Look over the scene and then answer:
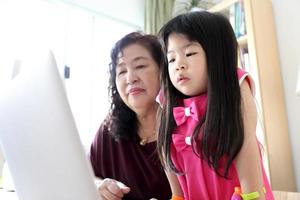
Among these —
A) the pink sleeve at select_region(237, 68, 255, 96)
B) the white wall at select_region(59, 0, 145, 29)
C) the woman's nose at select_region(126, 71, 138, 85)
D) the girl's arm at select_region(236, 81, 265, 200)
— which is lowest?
the girl's arm at select_region(236, 81, 265, 200)

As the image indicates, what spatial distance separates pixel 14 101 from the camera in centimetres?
38

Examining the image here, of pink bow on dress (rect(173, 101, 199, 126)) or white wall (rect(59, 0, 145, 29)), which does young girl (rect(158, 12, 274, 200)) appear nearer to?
pink bow on dress (rect(173, 101, 199, 126))

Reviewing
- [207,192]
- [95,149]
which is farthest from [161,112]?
[95,149]

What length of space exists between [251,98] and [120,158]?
0.57 metres

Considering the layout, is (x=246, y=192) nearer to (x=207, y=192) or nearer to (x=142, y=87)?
(x=207, y=192)

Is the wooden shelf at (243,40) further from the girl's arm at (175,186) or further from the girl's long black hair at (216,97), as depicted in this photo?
the girl's arm at (175,186)

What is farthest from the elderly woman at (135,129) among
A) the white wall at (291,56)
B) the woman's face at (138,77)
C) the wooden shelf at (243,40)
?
the white wall at (291,56)

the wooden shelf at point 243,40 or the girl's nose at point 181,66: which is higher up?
the wooden shelf at point 243,40

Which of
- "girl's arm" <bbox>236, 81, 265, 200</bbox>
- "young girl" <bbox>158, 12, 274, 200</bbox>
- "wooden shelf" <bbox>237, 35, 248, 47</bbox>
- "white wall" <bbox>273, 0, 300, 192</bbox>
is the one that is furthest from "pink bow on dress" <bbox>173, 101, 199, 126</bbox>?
"white wall" <bbox>273, 0, 300, 192</bbox>

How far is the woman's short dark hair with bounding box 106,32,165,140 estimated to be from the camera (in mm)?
1022

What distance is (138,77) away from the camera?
97 centimetres

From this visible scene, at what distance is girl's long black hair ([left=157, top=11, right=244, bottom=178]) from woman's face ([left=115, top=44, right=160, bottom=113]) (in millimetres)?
216

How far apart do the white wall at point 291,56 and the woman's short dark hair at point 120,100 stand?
3.74ft

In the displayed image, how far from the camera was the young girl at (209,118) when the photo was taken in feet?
2.02
